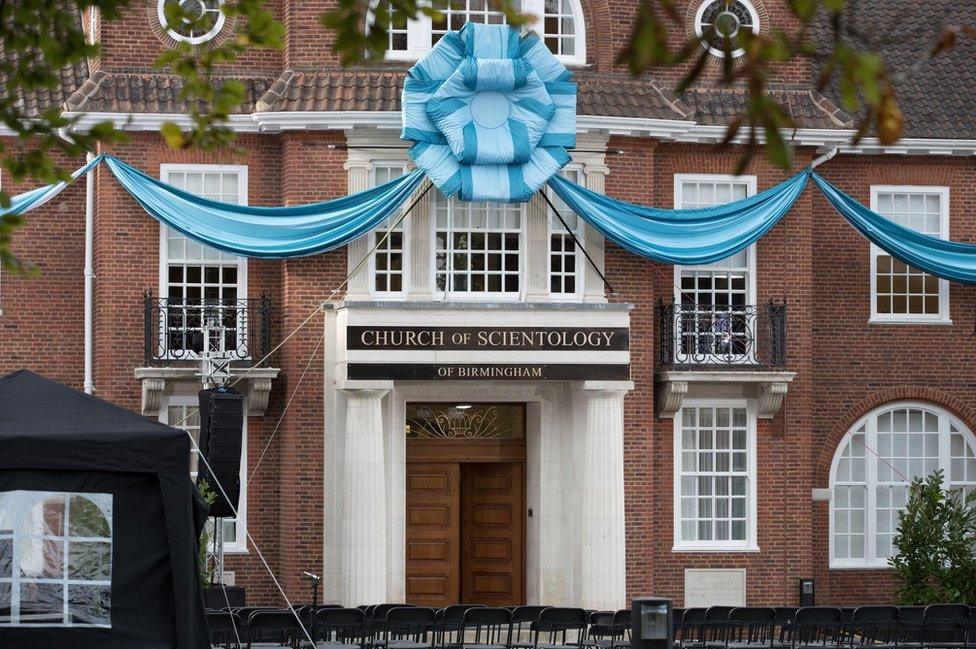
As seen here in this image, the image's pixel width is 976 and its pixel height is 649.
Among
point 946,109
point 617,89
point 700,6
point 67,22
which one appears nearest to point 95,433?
point 67,22

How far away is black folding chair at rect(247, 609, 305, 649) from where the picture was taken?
63.9 ft

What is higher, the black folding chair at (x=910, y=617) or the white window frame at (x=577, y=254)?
the white window frame at (x=577, y=254)

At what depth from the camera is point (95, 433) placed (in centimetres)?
1662

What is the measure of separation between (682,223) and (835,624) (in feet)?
20.4

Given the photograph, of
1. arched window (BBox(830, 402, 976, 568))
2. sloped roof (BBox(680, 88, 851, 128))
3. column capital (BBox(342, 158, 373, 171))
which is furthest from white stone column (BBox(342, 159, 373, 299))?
arched window (BBox(830, 402, 976, 568))

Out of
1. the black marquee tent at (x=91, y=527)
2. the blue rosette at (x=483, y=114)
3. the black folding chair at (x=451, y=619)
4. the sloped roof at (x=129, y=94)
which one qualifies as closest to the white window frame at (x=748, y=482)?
the blue rosette at (x=483, y=114)

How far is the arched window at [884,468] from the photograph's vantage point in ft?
88.8

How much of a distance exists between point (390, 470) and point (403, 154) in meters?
4.23

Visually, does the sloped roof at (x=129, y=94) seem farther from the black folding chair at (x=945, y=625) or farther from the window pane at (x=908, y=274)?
the black folding chair at (x=945, y=625)

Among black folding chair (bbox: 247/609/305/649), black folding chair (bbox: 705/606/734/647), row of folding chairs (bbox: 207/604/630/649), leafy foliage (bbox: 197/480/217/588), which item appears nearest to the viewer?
black folding chair (bbox: 247/609/305/649)

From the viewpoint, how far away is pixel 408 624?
2069cm

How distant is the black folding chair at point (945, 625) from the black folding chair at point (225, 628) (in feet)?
25.6

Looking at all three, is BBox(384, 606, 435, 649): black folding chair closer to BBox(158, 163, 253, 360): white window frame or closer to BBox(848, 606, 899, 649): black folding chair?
BBox(848, 606, 899, 649): black folding chair

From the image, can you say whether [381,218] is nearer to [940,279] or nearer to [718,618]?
[718,618]
